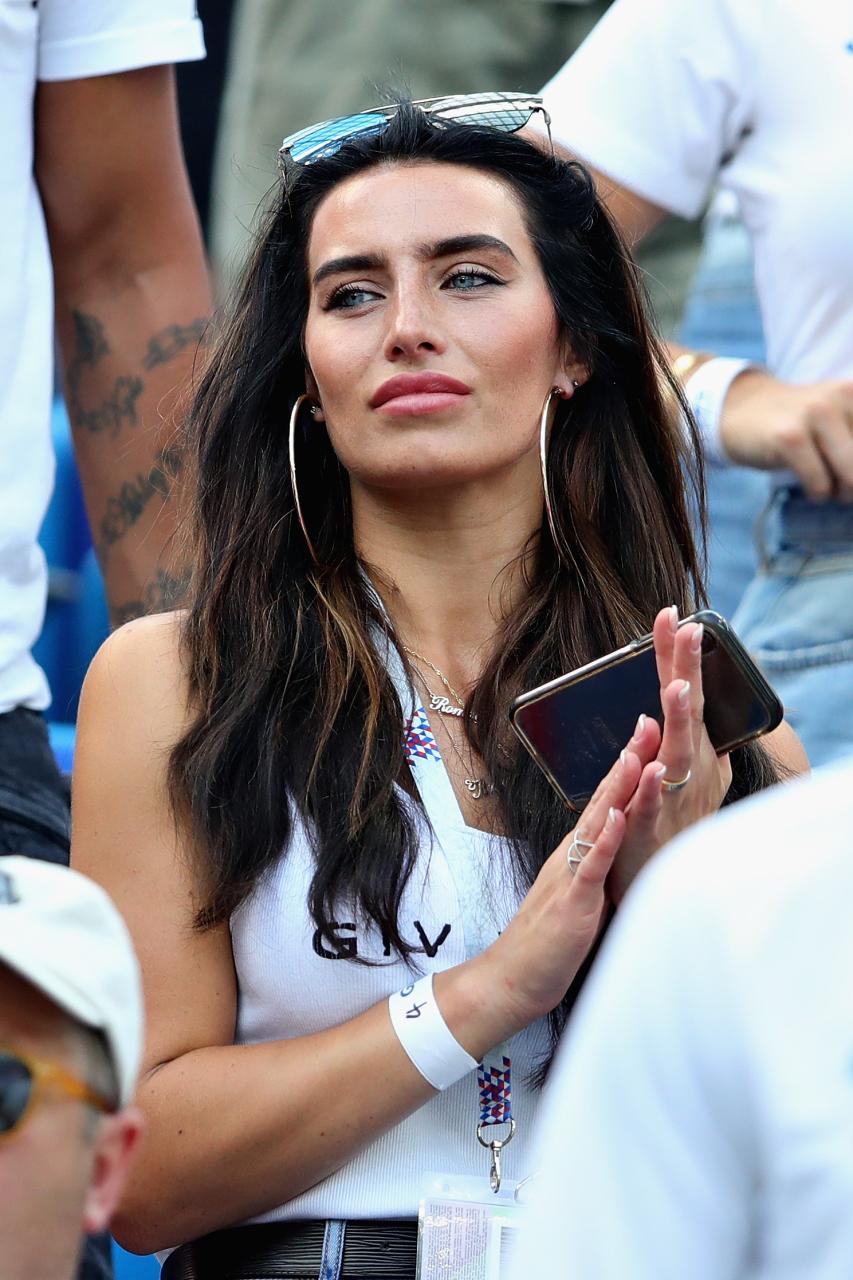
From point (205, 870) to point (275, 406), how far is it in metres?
0.82

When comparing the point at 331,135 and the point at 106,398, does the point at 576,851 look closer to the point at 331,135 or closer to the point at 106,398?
the point at 106,398

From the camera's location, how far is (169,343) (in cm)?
315

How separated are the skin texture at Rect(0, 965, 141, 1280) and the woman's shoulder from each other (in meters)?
1.16

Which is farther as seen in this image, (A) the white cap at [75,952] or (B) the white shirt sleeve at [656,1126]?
(A) the white cap at [75,952]

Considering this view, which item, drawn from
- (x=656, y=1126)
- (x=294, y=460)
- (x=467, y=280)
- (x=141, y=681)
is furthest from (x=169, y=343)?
(x=656, y=1126)

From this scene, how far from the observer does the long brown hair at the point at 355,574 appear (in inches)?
104

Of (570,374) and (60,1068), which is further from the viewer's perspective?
(570,374)

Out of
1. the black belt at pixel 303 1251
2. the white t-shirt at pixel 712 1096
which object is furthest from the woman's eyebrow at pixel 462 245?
the white t-shirt at pixel 712 1096

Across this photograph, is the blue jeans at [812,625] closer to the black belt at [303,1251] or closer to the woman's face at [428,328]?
the woman's face at [428,328]

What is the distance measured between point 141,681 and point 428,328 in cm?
59

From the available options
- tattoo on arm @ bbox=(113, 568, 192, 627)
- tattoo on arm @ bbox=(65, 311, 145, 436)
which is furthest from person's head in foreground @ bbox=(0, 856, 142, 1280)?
tattoo on arm @ bbox=(65, 311, 145, 436)

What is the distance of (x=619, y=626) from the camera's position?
9.67 ft

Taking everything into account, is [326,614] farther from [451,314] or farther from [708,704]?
[708,704]

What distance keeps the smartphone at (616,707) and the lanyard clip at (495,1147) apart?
42 centimetres
